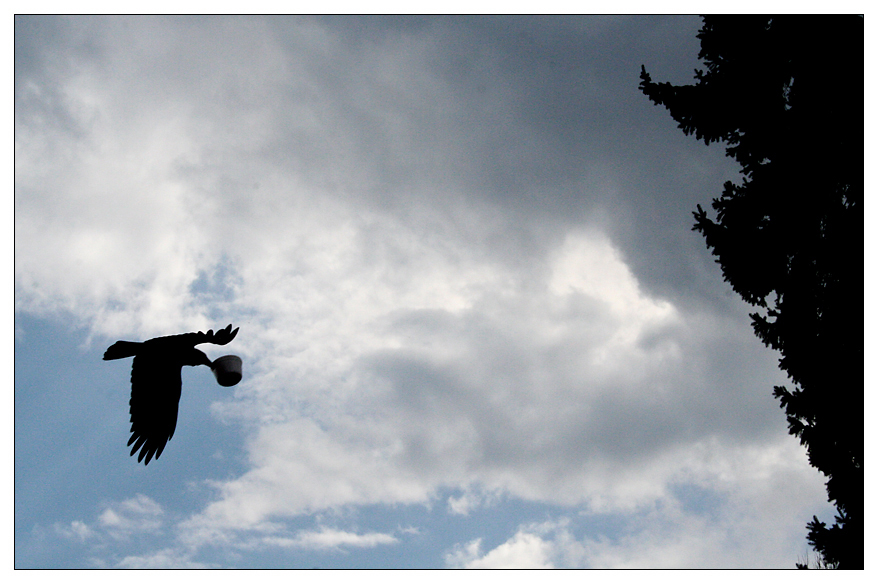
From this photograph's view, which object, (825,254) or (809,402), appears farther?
(825,254)

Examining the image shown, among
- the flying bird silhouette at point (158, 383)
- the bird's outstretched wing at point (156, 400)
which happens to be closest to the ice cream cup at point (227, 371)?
the flying bird silhouette at point (158, 383)

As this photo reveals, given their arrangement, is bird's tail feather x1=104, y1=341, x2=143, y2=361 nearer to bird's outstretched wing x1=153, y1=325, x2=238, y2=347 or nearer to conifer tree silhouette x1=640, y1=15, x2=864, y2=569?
bird's outstretched wing x1=153, y1=325, x2=238, y2=347

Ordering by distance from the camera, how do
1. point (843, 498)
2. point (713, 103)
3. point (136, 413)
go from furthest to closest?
point (713, 103)
point (843, 498)
point (136, 413)

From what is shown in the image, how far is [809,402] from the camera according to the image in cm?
626

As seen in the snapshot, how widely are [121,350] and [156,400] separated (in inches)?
19.9

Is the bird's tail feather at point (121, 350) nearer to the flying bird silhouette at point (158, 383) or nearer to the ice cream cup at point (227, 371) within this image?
the flying bird silhouette at point (158, 383)

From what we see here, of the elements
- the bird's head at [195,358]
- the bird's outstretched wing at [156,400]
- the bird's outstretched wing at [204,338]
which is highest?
the bird's outstretched wing at [204,338]

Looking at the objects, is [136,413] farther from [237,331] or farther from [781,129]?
[781,129]

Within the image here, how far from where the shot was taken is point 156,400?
465cm

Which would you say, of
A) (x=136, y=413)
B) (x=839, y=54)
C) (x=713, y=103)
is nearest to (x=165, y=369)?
(x=136, y=413)

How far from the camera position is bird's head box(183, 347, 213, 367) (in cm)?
461

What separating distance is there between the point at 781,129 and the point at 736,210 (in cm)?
125

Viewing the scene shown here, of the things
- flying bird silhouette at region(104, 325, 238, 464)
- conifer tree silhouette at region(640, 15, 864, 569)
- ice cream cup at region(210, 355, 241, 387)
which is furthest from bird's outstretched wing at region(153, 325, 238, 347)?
conifer tree silhouette at region(640, 15, 864, 569)

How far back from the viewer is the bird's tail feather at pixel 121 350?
4461mm
